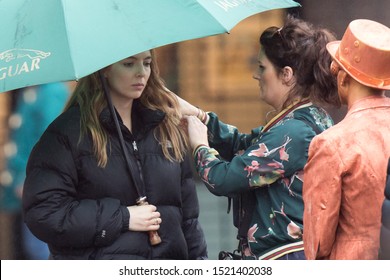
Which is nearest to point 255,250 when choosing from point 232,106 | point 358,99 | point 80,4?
point 358,99

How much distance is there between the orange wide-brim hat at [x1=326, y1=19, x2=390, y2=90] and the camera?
4.10 meters

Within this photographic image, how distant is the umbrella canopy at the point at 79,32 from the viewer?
4.16 metres

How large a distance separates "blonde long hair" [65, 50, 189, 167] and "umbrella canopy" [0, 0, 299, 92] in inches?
14.4

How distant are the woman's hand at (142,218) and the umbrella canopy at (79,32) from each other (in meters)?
0.67

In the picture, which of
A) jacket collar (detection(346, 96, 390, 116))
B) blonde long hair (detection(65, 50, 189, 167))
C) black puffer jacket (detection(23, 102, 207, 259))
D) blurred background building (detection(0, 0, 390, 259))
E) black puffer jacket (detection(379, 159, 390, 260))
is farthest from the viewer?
blurred background building (detection(0, 0, 390, 259))

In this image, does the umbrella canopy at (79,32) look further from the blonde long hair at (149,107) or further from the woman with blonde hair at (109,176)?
the blonde long hair at (149,107)

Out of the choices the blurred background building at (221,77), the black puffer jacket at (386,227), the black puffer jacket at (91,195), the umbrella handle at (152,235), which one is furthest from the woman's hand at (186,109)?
the blurred background building at (221,77)

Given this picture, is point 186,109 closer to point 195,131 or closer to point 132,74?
point 195,131

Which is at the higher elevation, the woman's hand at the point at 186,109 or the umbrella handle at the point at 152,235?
the woman's hand at the point at 186,109

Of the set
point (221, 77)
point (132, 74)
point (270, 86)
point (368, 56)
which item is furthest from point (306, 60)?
point (221, 77)

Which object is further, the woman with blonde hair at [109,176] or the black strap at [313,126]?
the black strap at [313,126]

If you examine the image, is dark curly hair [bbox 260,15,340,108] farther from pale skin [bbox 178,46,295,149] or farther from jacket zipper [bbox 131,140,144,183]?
jacket zipper [bbox 131,140,144,183]

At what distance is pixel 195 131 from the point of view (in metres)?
4.84

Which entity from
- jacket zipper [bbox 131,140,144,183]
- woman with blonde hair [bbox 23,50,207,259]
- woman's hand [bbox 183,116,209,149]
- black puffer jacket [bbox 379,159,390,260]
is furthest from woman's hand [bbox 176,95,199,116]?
black puffer jacket [bbox 379,159,390,260]
